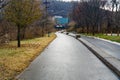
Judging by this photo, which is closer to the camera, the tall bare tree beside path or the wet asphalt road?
the wet asphalt road

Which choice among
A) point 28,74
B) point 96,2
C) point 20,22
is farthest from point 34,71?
point 96,2

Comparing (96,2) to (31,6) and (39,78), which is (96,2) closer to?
(31,6)

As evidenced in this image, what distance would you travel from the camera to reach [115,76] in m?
13.0

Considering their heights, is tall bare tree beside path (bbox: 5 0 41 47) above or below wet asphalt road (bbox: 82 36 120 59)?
above

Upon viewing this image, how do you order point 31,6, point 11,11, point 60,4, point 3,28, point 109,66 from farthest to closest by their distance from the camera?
point 60,4 → point 3,28 → point 31,6 → point 11,11 → point 109,66

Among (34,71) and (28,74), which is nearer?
(28,74)

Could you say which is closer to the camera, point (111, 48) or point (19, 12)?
point (19, 12)

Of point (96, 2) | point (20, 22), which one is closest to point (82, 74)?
point (20, 22)

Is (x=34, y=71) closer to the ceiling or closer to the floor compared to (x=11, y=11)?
closer to the floor

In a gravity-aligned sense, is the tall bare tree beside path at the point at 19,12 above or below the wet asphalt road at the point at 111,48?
above

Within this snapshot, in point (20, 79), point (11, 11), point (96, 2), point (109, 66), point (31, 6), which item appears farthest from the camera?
point (96, 2)

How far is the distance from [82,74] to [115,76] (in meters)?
1.38

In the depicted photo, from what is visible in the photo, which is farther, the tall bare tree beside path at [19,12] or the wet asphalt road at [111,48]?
the tall bare tree beside path at [19,12]

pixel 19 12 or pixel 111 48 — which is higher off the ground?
pixel 19 12
